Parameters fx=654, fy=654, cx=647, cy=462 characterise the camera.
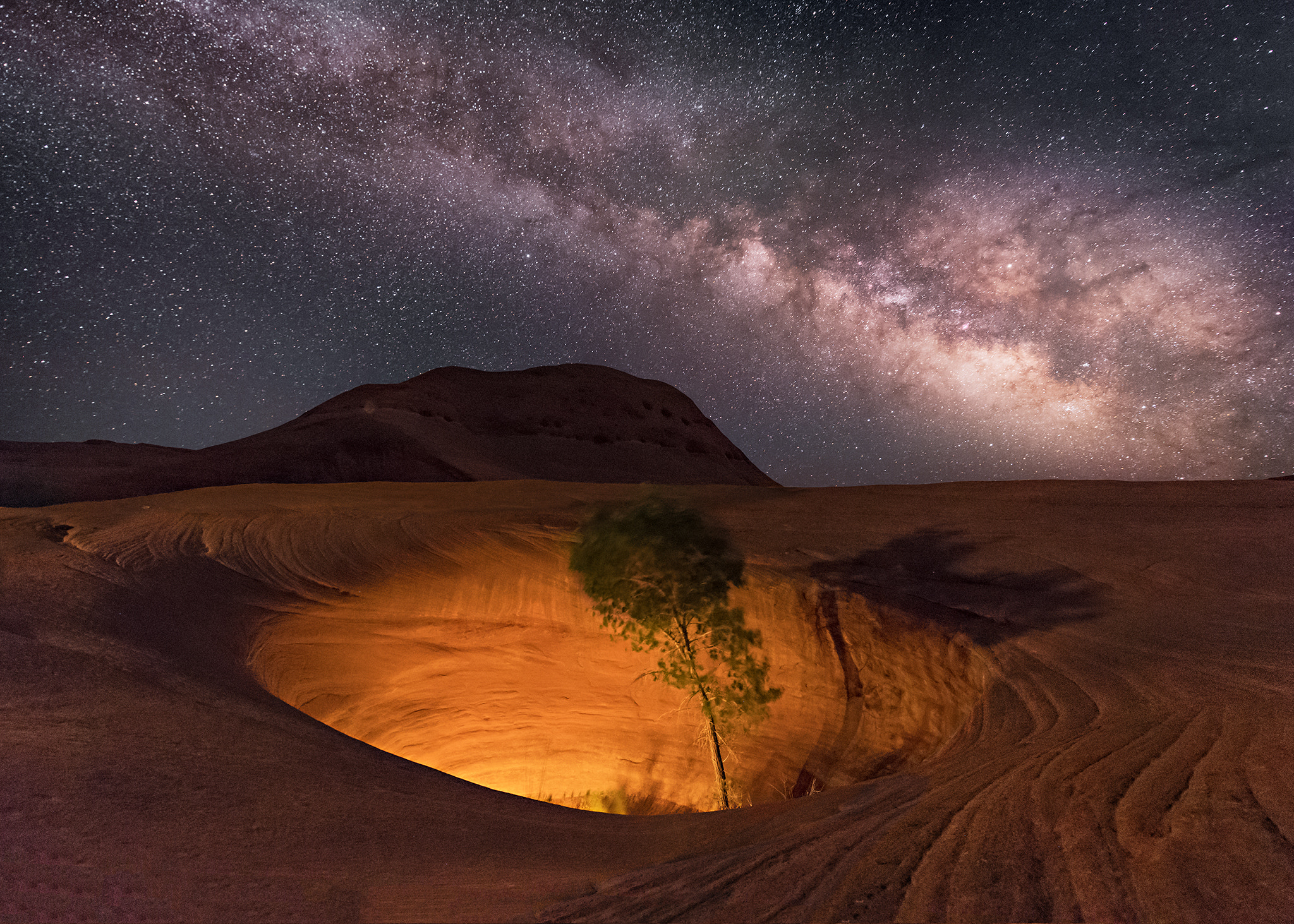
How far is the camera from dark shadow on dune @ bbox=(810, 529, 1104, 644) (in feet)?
31.1

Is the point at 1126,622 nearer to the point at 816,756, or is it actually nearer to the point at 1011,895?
the point at 816,756

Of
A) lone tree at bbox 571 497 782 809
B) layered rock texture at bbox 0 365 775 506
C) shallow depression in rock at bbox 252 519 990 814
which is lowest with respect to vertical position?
shallow depression in rock at bbox 252 519 990 814

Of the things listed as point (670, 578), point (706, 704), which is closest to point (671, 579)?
point (670, 578)

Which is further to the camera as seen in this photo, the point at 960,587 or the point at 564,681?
the point at 564,681

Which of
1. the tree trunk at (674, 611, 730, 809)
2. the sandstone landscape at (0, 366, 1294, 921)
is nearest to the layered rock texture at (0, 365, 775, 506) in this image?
the sandstone landscape at (0, 366, 1294, 921)

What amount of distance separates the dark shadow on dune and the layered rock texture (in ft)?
101

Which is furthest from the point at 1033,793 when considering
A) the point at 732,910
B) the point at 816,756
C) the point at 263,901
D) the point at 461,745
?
the point at 461,745

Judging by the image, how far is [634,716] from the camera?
1453 centimetres

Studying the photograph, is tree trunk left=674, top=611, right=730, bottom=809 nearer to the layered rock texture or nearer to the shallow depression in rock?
the shallow depression in rock

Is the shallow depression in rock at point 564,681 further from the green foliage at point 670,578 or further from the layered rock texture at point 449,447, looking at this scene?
the layered rock texture at point 449,447

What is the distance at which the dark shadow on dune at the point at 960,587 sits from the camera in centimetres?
948

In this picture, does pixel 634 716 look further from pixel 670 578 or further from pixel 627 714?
pixel 670 578

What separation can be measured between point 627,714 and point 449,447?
110ft

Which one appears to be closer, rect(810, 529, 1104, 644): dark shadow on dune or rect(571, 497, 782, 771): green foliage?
rect(810, 529, 1104, 644): dark shadow on dune
